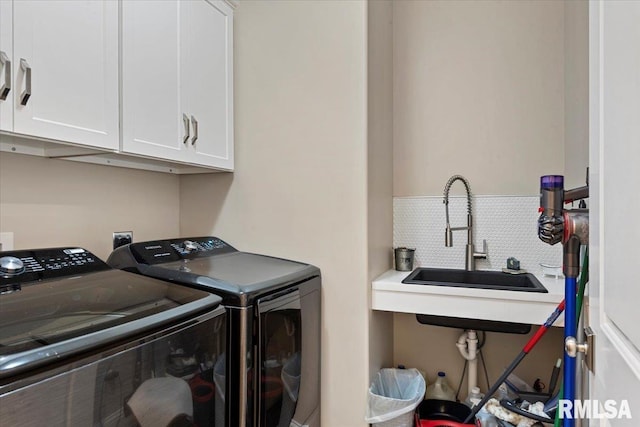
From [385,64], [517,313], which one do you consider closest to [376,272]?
[517,313]

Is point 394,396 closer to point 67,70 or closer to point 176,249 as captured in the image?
point 176,249

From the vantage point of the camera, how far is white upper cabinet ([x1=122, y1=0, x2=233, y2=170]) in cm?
142

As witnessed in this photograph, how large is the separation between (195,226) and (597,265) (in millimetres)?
1827

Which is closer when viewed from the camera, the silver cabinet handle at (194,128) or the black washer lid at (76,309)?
the black washer lid at (76,309)

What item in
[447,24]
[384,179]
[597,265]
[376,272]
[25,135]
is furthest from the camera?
[447,24]

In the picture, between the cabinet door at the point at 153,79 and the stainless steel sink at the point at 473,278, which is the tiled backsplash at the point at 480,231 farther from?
the cabinet door at the point at 153,79

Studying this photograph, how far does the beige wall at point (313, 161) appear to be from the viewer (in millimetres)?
1747

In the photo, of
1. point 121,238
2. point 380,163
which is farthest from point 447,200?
point 121,238

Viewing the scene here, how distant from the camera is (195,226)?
6.92ft

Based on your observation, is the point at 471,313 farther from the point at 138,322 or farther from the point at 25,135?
the point at 25,135

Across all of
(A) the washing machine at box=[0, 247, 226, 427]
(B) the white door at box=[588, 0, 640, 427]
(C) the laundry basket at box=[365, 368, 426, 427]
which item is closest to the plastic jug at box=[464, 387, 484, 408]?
(C) the laundry basket at box=[365, 368, 426, 427]

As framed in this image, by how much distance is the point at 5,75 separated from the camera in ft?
3.35

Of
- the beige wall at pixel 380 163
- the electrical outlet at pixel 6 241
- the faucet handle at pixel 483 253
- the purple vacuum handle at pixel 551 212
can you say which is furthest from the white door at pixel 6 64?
the faucet handle at pixel 483 253

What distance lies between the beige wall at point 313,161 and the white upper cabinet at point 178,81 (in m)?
0.12
